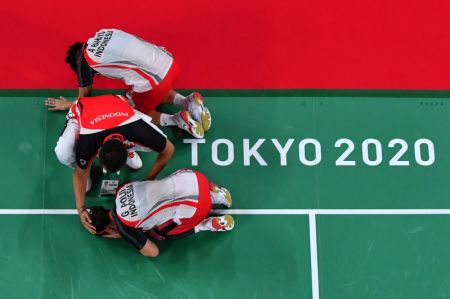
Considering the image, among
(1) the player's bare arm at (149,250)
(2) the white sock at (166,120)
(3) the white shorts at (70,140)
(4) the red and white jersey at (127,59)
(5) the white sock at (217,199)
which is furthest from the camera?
(2) the white sock at (166,120)

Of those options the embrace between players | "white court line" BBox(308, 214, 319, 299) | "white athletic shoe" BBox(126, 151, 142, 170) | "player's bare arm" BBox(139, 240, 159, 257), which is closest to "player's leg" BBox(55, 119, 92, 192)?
the embrace between players

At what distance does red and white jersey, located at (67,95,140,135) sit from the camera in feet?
11.4

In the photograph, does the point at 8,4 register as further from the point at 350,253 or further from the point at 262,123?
the point at 350,253

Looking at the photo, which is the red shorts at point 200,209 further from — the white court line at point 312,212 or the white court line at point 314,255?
the white court line at point 314,255

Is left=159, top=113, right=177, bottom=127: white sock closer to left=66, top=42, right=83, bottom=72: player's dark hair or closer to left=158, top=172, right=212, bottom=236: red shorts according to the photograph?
left=158, top=172, right=212, bottom=236: red shorts

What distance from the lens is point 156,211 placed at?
3.86 meters

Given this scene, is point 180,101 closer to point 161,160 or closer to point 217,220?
point 161,160

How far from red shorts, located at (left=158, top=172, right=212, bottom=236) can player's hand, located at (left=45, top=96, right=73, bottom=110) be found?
1.40 meters

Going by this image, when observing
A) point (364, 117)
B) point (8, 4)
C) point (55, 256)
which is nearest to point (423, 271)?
point (364, 117)

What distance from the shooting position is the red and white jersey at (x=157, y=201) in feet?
12.4

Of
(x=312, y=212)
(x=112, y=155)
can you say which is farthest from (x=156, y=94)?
(x=312, y=212)

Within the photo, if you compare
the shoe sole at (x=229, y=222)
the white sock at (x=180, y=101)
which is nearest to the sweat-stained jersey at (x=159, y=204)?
the shoe sole at (x=229, y=222)

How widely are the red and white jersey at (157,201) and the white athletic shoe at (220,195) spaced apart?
0.26 m

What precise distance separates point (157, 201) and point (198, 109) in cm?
95
